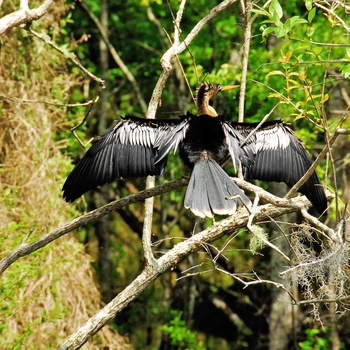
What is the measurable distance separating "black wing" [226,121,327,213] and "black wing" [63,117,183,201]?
0.51 m

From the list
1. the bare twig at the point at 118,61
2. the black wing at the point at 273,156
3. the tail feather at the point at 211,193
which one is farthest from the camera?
the bare twig at the point at 118,61

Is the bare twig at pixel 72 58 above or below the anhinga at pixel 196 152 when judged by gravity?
above

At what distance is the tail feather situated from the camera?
4070mm

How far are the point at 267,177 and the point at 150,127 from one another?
0.83 m

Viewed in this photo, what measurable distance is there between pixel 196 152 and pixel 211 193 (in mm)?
511

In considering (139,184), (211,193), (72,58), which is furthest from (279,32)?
(139,184)

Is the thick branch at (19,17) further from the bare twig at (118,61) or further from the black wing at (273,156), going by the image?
the bare twig at (118,61)

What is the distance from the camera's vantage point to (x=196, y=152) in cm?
461

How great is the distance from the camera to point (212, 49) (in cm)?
865

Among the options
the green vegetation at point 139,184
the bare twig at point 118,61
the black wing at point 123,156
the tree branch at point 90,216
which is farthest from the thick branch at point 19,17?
the bare twig at point 118,61

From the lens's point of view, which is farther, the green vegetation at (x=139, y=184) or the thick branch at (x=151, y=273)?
the green vegetation at (x=139, y=184)

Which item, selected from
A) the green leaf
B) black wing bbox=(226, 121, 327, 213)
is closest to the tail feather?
black wing bbox=(226, 121, 327, 213)

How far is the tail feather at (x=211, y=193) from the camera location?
4070mm

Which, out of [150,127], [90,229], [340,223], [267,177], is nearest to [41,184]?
[150,127]
